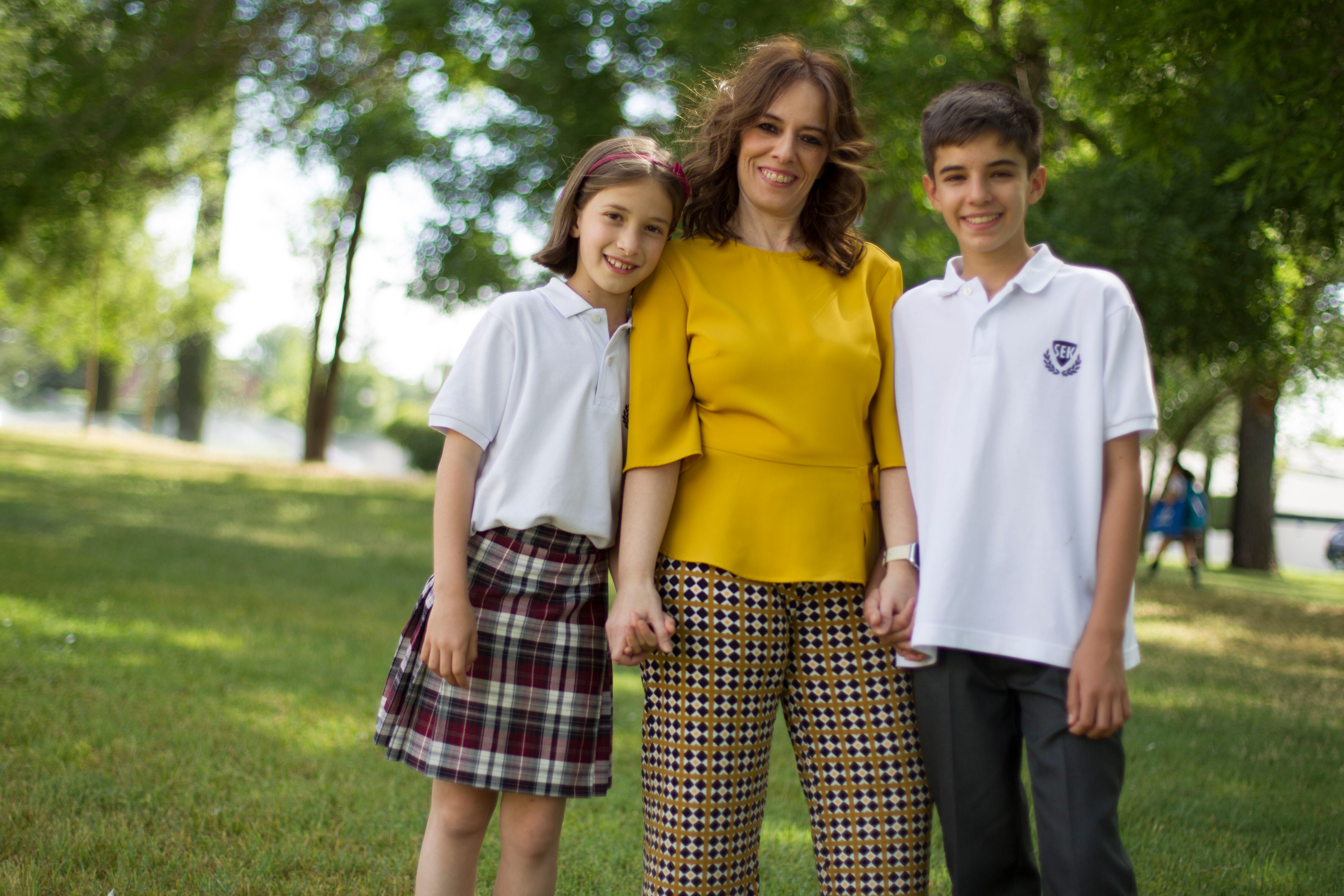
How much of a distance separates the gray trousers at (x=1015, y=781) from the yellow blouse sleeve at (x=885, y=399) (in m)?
0.39

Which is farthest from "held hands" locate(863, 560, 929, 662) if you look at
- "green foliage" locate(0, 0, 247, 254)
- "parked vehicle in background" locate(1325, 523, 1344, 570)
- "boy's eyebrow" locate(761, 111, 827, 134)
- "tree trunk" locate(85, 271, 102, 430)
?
"parked vehicle in background" locate(1325, 523, 1344, 570)

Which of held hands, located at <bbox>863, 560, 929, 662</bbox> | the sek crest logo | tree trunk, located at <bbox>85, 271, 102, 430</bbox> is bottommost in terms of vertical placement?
held hands, located at <bbox>863, 560, 929, 662</bbox>

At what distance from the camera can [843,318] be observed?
2068 millimetres

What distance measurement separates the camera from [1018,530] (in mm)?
1894

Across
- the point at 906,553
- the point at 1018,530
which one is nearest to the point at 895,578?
the point at 906,553

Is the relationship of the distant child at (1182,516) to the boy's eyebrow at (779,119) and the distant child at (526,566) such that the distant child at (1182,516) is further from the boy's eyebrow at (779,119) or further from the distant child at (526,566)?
the distant child at (526,566)

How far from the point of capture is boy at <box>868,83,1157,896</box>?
1.82 metres

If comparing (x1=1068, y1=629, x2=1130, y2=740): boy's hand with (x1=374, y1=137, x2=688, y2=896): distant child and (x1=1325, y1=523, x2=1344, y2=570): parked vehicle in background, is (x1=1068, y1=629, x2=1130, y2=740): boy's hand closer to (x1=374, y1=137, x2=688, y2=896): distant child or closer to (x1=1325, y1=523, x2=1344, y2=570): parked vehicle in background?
(x1=374, y1=137, x2=688, y2=896): distant child

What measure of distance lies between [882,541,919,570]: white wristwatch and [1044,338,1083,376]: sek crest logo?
0.41 metres

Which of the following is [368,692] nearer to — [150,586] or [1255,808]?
[150,586]

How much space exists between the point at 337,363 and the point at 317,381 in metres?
1.46

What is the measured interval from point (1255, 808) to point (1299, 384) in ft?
47.4

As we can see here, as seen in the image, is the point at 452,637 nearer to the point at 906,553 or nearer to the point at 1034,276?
the point at 906,553

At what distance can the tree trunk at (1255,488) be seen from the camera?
52.7 feet
